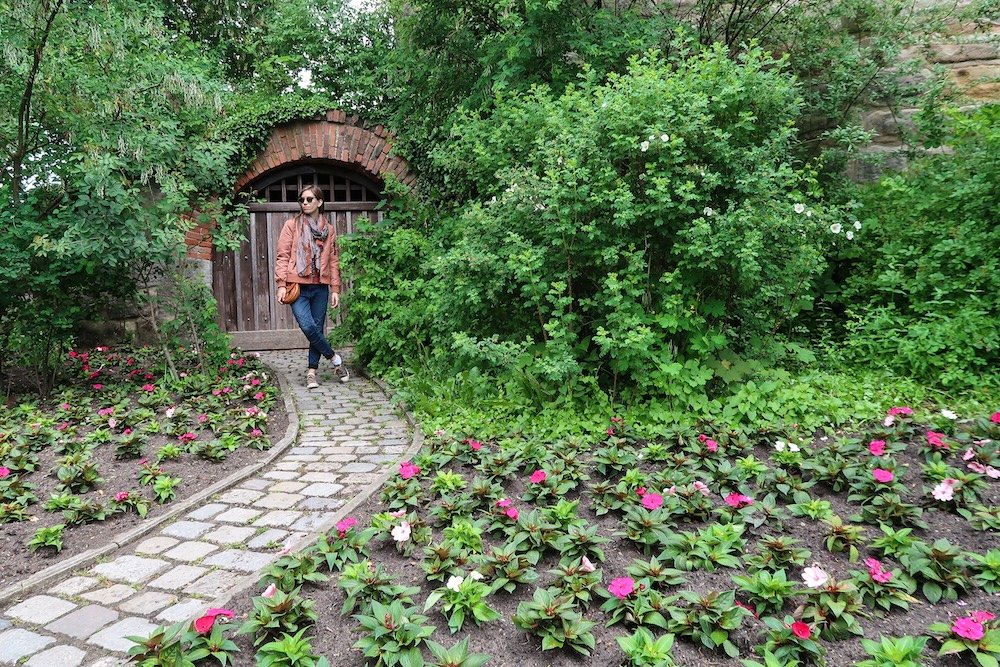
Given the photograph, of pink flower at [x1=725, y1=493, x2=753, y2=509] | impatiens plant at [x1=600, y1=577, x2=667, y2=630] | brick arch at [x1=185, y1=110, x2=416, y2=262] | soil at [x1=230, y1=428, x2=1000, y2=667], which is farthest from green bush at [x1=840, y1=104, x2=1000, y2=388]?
brick arch at [x1=185, y1=110, x2=416, y2=262]

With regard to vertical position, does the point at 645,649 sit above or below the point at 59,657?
above

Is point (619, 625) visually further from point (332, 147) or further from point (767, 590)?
point (332, 147)

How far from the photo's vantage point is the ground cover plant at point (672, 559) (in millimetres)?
1888

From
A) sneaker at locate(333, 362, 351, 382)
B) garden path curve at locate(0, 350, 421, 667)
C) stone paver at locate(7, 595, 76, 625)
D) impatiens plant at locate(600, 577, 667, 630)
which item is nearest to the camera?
impatiens plant at locate(600, 577, 667, 630)

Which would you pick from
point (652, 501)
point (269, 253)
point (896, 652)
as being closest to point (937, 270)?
Result: point (652, 501)

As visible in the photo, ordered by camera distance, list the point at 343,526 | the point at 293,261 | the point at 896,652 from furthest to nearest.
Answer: the point at 293,261, the point at 343,526, the point at 896,652

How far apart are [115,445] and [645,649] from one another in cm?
384

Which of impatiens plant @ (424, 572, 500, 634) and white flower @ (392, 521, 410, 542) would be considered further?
white flower @ (392, 521, 410, 542)

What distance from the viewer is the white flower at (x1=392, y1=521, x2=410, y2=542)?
8.03ft

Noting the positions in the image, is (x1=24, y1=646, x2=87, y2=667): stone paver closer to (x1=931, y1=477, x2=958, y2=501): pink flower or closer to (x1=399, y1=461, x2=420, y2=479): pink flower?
(x1=399, y1=461, x2=420, y2=479): pink flower

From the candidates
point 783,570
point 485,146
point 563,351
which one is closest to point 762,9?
point 485,146

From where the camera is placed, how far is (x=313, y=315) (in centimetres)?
639

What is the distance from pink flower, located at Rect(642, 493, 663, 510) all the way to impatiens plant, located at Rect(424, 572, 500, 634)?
0.90 m

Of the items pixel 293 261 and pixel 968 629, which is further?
pixel 293 261
